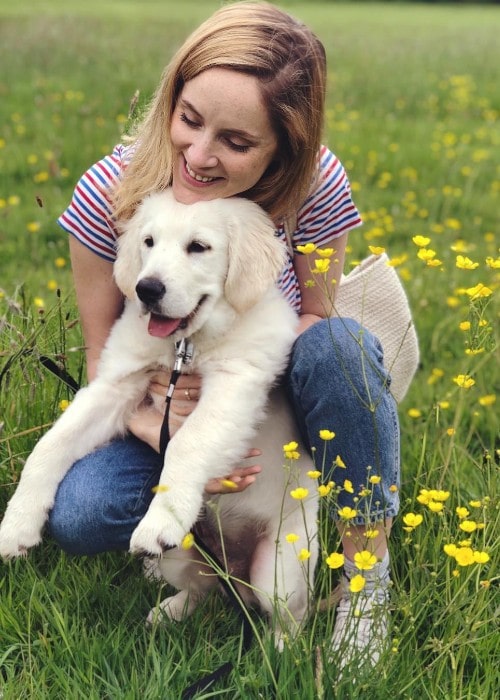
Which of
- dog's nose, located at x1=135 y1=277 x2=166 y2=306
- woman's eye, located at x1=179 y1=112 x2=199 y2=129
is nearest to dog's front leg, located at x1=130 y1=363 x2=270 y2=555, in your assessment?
dog's nose, located at x1=135 y1=277 x2=166 y2=306

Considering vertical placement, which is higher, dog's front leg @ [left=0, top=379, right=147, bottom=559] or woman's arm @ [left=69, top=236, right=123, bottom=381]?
woman's arm @ [left=69, top=236, right=123, bottom=381]

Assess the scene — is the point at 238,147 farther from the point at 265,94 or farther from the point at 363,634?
the point at 363,634

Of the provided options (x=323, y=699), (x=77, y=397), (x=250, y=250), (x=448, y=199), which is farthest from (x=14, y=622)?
(x=448, y=199)

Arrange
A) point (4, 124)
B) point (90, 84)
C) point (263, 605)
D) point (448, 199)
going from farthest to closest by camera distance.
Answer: point (90, 84) < point (4, 124) < point (448, 199) < point (263, 605)

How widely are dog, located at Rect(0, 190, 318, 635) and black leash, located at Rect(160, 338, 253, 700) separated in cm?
4

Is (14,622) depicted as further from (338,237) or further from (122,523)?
(338,237)

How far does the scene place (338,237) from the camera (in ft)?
8.12

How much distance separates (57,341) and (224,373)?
601mm

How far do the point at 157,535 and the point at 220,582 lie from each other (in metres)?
0.32

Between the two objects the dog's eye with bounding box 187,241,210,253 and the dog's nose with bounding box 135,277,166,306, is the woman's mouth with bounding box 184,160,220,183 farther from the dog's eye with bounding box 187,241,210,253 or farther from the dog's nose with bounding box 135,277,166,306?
the dog's nose with bounding box 135,277,166,306

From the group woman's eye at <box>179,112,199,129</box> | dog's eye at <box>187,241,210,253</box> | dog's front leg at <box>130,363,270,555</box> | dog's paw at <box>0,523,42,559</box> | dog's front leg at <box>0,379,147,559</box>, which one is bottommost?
dog's paw at <box>0,523,42,559</box>

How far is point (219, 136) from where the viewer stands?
2152 millimetres

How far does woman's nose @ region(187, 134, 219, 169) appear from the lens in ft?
6.98

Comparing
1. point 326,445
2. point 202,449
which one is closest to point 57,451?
point 202,449
